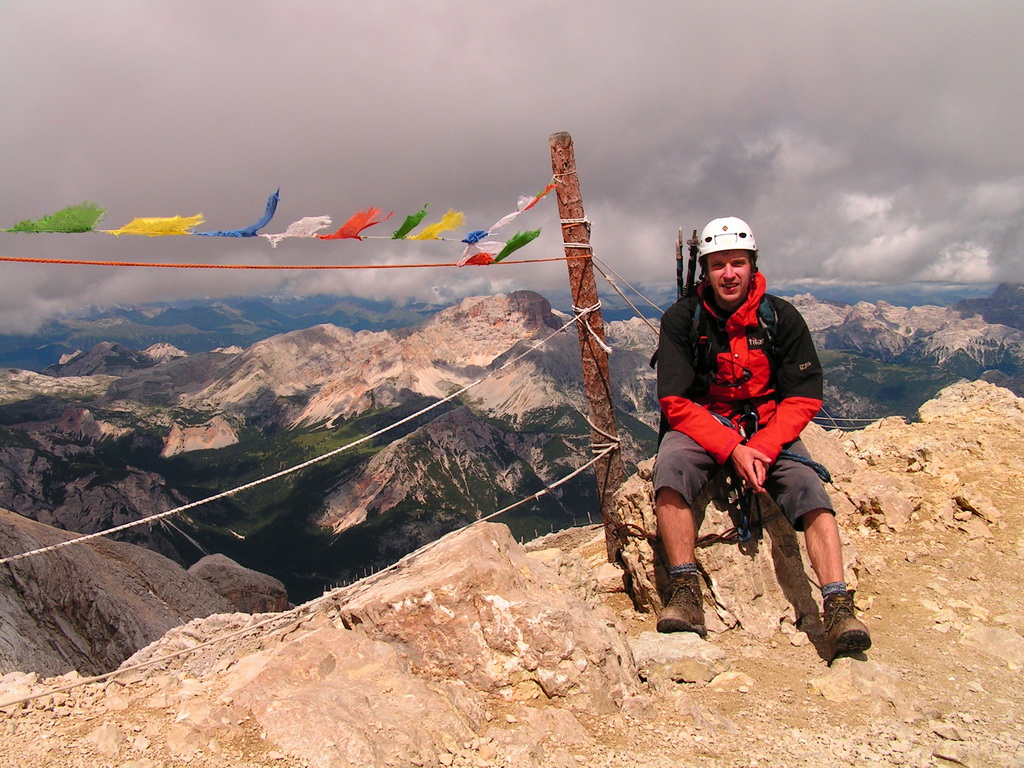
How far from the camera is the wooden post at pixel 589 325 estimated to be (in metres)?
8.98

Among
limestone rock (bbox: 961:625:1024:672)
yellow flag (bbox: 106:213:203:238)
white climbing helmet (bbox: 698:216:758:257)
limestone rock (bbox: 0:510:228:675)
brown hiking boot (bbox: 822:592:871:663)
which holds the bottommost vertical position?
limestone rock (bbox: 0:510:228:675)

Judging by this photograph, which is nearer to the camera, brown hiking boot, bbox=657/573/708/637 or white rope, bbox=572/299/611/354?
brown hiking boot, bbox=657/573/708/637

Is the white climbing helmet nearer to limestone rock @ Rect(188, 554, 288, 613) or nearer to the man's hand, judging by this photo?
the man's hand

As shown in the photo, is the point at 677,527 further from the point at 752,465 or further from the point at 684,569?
the point at 752,465

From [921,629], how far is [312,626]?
7.02 m

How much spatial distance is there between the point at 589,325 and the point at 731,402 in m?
2.96

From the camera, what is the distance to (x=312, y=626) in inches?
242

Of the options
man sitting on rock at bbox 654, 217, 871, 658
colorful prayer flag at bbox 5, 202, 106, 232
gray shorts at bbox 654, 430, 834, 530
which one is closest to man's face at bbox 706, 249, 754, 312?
man sitting on rock at bbox 654, 217, 871, 658

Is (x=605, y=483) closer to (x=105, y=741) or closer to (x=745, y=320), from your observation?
(x=745, y=320)

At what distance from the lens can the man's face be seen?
268 inches

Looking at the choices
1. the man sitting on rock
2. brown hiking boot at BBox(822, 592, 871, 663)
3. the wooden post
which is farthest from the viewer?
the wooden post

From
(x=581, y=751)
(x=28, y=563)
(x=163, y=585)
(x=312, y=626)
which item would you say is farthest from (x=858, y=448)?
(x=163, y=585)

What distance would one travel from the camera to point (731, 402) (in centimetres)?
719

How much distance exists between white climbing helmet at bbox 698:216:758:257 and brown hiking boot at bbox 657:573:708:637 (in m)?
4.01
